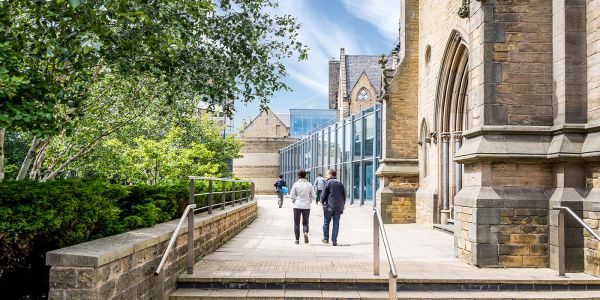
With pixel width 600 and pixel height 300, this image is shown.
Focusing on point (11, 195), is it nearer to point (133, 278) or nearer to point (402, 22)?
point (133, 278)

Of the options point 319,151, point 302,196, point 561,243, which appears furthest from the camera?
point 319,151

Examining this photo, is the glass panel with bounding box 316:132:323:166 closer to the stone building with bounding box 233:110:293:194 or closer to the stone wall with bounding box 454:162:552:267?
the stone building with bounding box 233:110:293:194

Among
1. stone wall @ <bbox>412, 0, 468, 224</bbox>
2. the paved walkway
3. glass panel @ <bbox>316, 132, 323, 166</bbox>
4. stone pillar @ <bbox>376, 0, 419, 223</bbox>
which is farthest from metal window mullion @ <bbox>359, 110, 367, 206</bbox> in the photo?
the paved walkway

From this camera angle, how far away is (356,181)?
27.1 m

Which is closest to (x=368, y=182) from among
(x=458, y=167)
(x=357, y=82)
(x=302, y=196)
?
(x=458, y=167)

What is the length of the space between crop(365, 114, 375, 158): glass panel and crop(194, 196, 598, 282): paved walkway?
10224mm

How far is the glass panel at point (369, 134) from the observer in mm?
24311

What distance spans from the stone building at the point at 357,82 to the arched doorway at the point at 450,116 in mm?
36999

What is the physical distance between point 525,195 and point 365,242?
4469 millimetres

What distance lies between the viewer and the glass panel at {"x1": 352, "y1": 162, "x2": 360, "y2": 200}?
26766mm

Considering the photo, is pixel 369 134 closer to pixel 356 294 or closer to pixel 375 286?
pixel 375 286

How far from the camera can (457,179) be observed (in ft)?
48.5

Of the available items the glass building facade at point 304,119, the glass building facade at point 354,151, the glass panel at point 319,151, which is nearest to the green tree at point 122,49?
the glass building facade at point 354,151

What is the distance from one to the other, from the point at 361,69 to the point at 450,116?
44.1 meters
